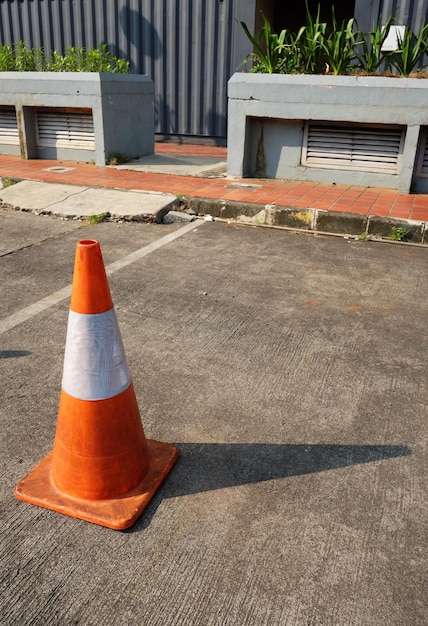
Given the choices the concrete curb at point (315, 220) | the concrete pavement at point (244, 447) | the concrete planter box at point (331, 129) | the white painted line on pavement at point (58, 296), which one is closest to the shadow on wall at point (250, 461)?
the concrete pavement at point (244, 447)

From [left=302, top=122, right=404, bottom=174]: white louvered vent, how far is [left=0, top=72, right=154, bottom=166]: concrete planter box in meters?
3.34

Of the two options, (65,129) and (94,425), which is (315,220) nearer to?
(94,425)

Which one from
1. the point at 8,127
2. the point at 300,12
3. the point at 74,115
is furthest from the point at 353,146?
the point at 300,12

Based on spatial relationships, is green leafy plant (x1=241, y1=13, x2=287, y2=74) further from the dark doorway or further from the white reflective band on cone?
the dark doorway

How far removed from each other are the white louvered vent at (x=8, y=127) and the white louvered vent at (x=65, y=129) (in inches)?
22.5

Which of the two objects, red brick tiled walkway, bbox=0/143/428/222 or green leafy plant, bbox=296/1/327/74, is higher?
green leafy plant, bbox=296/1/327/74

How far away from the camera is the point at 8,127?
997 cm

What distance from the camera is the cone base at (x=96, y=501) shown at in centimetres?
212

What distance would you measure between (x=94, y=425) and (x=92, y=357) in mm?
278

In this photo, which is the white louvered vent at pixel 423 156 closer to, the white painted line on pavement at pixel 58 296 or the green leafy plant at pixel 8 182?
the white painted line on pavement at pixel 58 296

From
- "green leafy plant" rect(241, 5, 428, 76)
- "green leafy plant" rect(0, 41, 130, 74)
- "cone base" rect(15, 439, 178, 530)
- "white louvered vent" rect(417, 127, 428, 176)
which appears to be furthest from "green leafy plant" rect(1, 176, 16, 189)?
"cone base" rect(15, 439, 178, 530)

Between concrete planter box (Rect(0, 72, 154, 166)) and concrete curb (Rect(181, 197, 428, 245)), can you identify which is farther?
concrete planter box (Rect(0, 72, 154, 166))

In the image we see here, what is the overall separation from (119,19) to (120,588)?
13152 millimetres

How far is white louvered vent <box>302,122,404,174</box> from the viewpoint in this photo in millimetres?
7332
